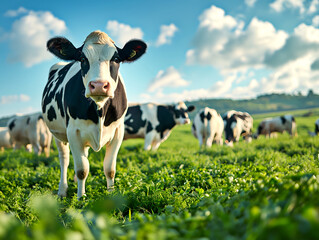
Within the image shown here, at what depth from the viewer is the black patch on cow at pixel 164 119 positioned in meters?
10.4

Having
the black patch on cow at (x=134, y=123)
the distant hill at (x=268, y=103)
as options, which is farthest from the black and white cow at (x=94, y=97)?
the distant hill at (x=268, y=103)

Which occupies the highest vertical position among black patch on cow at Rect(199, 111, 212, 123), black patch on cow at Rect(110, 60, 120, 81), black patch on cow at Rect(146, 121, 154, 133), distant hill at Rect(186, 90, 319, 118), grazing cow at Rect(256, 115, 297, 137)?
distant hill at Rect(186, 90, 319, 118)

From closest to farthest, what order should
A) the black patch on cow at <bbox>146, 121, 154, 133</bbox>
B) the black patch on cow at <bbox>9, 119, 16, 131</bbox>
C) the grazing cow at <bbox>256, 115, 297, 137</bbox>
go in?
the black patch on cow at <bbox>146, 121, 154, 133</bbox> < the black patch on cow at <bbox>9, 119, 16, 131</bbox> < the grazing cow at <bbox>256, 115, 297, 137</bbox>

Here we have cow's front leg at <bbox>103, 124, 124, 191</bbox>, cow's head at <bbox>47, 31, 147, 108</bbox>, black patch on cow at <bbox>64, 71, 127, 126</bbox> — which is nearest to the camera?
cow's head at <bbox>47, 31, 147, 108</bbox>

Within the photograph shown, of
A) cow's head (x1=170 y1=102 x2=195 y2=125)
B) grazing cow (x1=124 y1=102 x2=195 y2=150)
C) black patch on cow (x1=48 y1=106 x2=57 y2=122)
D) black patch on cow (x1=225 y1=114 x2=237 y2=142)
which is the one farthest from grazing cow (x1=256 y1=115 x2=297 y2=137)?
black patch on cow (x1=48 y1=106 x2=57 y2=122)

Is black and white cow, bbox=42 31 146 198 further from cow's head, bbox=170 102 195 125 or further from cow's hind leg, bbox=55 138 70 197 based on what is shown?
cow's head, bbox=170 102 195 125

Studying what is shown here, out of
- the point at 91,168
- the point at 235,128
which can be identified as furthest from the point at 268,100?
the point at 91,168

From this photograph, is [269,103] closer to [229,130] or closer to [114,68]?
[229,130]

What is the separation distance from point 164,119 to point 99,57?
23.8 feet

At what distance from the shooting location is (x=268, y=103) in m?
134

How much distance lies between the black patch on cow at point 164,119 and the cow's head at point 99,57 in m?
6.44

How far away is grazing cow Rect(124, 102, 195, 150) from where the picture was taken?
10219 millimetres

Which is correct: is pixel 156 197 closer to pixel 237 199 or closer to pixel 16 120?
pixel 237 199

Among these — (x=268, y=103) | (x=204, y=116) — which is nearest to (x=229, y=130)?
(x=204, y=116)
